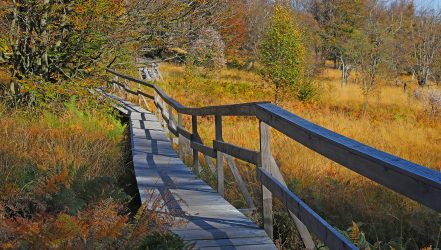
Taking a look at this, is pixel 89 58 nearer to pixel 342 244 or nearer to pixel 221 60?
pixel 342 244

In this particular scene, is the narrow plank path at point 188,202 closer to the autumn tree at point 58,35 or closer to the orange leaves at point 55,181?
the orange leaves at point 55,181

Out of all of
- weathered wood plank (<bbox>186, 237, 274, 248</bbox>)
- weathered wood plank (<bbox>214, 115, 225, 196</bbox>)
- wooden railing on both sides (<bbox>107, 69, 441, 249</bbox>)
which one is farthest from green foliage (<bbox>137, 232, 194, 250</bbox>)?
weathered wood plank (<bbox>214, 115, 225, 196</bbox>)

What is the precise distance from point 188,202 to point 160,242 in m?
2.15

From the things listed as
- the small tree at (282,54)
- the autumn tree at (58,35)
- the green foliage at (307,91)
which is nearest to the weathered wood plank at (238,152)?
the autumn tree at (58,35)

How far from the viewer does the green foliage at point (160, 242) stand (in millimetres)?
3377

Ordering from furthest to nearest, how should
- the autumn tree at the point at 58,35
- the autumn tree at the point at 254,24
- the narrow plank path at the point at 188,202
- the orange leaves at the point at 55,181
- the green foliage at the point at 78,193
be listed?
1. the autumn tree at the point at 254,24
2. the autumn tree at the point at 58,35
3. the narrow plank path at the point at 188,202
4. the green foliage at the point at 78,193
5. the orange leaves at the point at 55,181

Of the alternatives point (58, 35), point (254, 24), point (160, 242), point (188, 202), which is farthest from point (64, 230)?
point (254, 24)

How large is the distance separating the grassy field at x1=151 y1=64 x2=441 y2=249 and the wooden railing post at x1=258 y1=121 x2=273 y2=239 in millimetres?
695

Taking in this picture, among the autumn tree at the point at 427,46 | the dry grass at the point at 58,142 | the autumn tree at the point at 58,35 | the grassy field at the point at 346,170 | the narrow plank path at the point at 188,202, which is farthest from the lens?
the autumn tree at the point at 427,46

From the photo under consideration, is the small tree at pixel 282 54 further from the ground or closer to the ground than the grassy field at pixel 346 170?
further from the ground

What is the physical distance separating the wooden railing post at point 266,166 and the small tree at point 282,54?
870 inches

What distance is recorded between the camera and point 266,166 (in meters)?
4.26

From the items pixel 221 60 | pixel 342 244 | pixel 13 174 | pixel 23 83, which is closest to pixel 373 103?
pixel 221 60

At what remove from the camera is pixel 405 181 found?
6.98 ft
